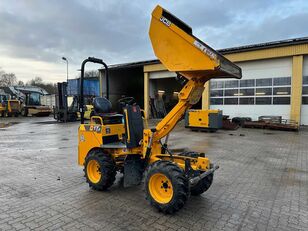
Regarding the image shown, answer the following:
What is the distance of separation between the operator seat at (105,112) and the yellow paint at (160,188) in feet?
5.20

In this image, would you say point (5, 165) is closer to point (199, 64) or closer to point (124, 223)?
point (124, 223)

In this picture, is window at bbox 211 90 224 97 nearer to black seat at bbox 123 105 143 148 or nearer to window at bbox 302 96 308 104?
window at bbox 302 96 308 104

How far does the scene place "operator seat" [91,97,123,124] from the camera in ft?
15.3

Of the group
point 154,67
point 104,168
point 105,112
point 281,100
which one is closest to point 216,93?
point 281,100

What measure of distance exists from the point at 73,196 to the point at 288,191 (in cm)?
410

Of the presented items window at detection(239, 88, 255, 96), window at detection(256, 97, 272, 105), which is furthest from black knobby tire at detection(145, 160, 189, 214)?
window at detection(239, 88, 255, 96)

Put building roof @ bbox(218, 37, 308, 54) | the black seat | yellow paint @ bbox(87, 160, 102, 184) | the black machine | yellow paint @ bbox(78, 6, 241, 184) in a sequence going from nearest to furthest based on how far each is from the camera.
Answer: yellow paint @ bbox(78, 6, 241, 184) → the black seat → yellow paint @ bbox(87, 160, 102, 184) → building roof @ bbox(218, 37, 308, 54) → the black machine

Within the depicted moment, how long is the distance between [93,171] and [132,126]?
1.35 metres

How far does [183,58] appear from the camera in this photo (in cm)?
364

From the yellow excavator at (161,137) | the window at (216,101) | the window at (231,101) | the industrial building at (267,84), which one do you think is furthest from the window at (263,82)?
the yellow excavator at (161,137)

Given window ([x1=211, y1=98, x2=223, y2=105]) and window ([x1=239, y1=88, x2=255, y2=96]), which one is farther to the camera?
window ([x1=211, y1=98, x2=223, y2=105])

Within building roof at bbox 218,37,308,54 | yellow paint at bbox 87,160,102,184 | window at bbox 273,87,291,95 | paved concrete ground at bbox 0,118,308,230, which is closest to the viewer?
paved concrete ground at bbox 0,118,308,230

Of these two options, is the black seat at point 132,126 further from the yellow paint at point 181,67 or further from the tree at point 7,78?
the tree at point 7,78

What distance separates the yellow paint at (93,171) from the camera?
4.61m
